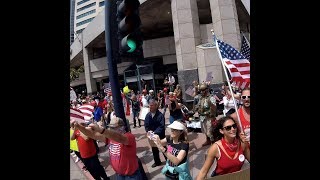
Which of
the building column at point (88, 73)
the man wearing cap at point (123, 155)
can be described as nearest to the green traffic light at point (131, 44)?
the man wearing cap at point (123, 155)

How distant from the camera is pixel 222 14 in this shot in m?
17.8

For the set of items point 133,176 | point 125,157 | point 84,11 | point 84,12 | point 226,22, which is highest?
point 84,11

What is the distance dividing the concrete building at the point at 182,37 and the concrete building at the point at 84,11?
71323mm

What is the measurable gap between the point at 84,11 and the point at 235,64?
11076cm

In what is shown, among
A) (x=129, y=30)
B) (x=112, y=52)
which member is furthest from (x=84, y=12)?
(x=129, y=30)

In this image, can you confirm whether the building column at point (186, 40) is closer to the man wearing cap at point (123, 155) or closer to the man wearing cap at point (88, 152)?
the man wearing cap at point (88, 152)

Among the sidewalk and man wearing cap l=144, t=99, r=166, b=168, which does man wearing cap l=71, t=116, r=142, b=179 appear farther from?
man wearing cap l=144, t=99, r=166, b=168

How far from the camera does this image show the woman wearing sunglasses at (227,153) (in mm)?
2955

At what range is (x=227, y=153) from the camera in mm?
2986

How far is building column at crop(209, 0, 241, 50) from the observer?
57.4 feet

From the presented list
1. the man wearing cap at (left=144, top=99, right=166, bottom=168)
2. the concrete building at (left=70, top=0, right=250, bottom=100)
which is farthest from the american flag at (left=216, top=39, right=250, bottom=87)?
the concrete building at (left=70, top=0, right=250, bottom=100)

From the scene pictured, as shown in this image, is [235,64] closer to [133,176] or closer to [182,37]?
[133,176]
